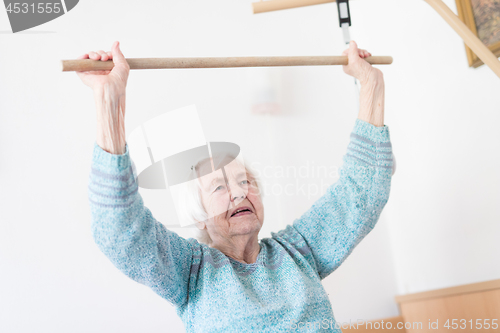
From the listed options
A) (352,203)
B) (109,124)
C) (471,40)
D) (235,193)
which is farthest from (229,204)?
(471,40)

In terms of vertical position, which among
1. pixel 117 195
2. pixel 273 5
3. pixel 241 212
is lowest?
pixel 241 212

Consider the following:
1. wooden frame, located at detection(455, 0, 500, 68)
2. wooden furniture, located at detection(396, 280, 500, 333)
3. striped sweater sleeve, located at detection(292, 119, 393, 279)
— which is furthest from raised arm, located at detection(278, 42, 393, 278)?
wooden furniture, located at detection(396, 280, 500, 333)

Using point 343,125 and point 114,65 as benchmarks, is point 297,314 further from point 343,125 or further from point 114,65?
point 343,125

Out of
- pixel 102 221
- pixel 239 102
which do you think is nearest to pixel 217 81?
pixel 239 102

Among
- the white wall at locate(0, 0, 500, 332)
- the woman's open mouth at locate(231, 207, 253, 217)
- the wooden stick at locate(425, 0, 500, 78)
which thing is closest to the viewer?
the wooden stick at locate(425, 0, 500, 78)

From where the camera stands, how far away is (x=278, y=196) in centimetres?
163

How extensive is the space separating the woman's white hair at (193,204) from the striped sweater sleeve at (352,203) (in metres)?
0.19

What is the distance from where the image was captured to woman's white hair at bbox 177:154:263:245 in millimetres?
1159

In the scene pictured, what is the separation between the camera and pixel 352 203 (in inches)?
44.8

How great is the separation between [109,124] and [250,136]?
2.70ft

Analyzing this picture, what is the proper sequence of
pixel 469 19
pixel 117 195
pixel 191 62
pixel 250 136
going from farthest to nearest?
pixel 250 136
pixel 469 19
pixel 191 62
pixel 117 195

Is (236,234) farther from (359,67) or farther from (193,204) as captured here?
(359,67)

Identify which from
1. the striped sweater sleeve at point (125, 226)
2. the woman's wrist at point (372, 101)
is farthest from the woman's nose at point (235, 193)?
the woman's wrist at point (372, 101)

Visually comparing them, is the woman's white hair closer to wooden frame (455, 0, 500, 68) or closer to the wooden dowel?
the wooden dowel
